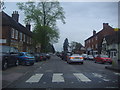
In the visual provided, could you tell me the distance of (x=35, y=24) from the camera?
42.9 m

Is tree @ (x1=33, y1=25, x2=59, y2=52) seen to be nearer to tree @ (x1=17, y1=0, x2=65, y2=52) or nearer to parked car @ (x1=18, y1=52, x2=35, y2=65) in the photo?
tree @ (x1=17, y1=0, x2=65, y2=52)

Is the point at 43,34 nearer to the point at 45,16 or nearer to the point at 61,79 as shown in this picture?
the point at 45,16

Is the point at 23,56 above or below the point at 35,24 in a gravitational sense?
below

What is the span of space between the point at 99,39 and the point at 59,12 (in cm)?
2160

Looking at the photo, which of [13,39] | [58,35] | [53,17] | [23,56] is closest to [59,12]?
[53,17]

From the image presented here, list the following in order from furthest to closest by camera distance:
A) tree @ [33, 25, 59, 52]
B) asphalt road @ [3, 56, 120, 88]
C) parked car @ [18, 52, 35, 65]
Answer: tree @ [33, 25, 59, 52] → parked car @ [18, 52, 35, 65] → asphalt road @ [3, 56, 120, 88]

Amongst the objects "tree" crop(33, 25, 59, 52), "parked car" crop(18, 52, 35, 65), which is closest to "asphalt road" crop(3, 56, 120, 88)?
"parked car" crop(18, 52, 35, 65)

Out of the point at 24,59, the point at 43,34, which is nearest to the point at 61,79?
the point at 24,59

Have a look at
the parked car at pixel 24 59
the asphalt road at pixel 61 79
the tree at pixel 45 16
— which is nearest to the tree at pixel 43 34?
the tree at pixel 45 16

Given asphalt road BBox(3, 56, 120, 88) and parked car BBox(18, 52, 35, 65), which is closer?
asphalt road BBox(3, 56, 120, 88)

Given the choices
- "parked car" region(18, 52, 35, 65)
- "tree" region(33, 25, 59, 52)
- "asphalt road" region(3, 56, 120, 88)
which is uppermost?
"tree" region(33, 25, 59, 52)

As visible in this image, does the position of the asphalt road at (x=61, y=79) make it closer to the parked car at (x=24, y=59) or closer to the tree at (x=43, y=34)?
the parked car at (x=24, y=59)

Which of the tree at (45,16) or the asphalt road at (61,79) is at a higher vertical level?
the tree at (45,16)

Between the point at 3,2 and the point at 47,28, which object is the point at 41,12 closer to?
the point at 47,28
